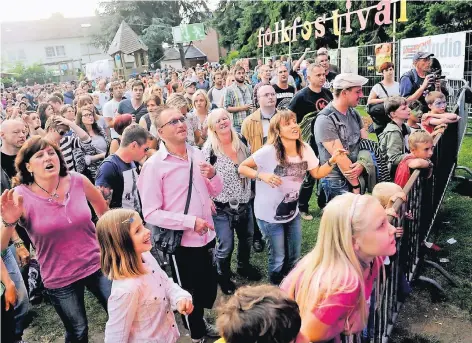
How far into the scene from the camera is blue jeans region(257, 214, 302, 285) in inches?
147

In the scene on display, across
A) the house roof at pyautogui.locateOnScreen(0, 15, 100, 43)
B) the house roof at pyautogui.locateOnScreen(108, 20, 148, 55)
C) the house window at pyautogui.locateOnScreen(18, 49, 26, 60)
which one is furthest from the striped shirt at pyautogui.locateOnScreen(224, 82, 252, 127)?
the house window at pyautogui.locateOnScreen(18, 49, 26, 60)

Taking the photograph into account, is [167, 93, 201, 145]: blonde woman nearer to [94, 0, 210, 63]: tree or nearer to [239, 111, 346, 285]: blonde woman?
[239, 111, 346, 285]: blonde woman

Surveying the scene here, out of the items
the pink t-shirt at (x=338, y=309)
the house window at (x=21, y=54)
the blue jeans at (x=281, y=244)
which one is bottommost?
the blue jeans at (x=281, y=244)

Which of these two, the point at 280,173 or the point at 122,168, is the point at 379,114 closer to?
the point at 280,173

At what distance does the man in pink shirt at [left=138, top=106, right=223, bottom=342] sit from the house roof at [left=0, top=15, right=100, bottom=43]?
73622 millimetres

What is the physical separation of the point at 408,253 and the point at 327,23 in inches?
735

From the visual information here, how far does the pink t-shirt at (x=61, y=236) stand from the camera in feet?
9.30

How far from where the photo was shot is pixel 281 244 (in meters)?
3.78

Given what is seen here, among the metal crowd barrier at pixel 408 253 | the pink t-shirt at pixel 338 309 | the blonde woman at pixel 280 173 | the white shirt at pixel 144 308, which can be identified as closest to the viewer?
the pink t-shirt at pixel 338 309

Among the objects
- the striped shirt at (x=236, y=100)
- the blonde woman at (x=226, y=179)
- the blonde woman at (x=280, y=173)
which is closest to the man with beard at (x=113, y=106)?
the striped shirt at (x=236, y=100)

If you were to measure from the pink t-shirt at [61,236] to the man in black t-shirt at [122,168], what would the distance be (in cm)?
64

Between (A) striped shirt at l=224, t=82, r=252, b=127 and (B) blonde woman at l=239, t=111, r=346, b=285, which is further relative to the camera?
(A) striped shirt at l=224, t=82, r=252, b=127

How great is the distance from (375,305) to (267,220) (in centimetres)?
141

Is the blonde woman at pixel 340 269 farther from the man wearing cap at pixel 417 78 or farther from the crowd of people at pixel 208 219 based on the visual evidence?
the man wearing cap at pixel 417 78
